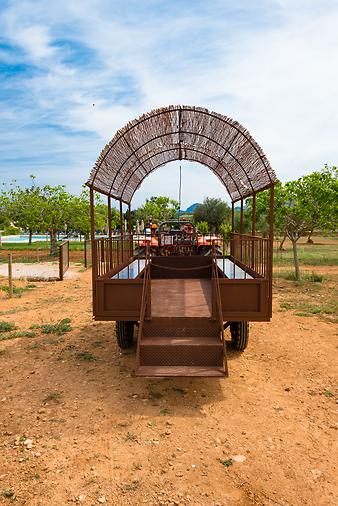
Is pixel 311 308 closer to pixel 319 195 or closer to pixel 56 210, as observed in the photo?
pixel 319 195

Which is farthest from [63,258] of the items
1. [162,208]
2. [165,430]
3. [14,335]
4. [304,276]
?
[162,208]

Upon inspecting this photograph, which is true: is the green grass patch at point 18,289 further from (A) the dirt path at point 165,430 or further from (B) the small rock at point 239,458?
(B) the small rock at point 239,458

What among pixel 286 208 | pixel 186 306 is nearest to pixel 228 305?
pixel 186 306

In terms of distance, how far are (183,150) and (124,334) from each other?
467 centimetres

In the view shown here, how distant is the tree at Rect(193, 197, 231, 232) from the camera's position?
1984 inches

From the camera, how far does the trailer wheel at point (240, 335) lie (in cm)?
649

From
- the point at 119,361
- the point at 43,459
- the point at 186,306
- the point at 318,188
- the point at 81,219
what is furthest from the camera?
the point at 81,219

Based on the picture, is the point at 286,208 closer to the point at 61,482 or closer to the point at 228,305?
the point at 228,305

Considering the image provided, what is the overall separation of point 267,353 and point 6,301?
7846mm

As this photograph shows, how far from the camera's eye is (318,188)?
15.2 m

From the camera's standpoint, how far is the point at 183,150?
352 inches

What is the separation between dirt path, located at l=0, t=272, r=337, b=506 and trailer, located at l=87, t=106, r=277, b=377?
1.77 ft

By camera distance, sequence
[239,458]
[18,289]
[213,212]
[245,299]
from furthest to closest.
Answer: [213,212], [18,289], [245,299], [239,458]

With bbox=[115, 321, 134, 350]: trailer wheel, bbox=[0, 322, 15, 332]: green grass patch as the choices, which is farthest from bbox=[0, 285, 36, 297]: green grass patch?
bbox=[115, 321, 134, 350]: trailer wheel
